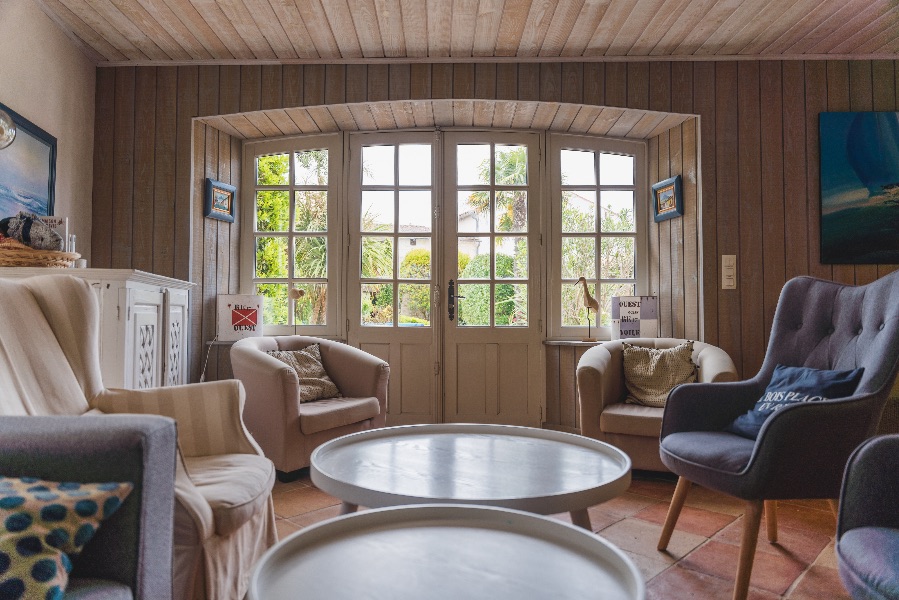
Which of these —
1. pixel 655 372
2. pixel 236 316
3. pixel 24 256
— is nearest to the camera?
pixel 24 256

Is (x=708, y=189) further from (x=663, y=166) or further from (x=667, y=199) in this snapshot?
(x=663, y=166)

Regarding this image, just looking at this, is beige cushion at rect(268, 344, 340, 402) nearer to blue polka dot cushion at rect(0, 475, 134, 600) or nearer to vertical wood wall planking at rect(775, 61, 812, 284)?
blue polka dot cushion at rect(0, 475, 134, 600)

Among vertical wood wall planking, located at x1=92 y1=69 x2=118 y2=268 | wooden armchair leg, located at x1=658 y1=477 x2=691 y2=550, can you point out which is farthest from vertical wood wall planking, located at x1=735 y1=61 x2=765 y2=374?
vertical wood wall planking, located at x1=92 y1=69 x2=118 y2=268

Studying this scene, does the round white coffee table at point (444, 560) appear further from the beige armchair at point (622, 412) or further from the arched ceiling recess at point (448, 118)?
the arched ceiling recess at point (448, 118)

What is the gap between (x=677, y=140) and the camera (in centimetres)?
398

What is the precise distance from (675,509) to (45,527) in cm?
199

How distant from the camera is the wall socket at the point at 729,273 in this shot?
3.65 meters

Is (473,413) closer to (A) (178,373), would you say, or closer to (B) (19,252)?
(A) (178,373)

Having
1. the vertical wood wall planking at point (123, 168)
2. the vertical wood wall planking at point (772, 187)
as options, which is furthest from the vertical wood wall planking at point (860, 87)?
the vertical wood wall planking at point (123, 168)

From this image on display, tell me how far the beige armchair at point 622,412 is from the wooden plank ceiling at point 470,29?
1.92 metres

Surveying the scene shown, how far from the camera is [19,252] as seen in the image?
2.45 metres

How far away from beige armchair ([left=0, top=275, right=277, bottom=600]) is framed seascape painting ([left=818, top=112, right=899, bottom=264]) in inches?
143

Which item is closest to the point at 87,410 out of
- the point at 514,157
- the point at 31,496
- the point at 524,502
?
the point at 31,496

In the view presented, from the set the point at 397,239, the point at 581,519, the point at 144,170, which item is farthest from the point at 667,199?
the point at 144,170
